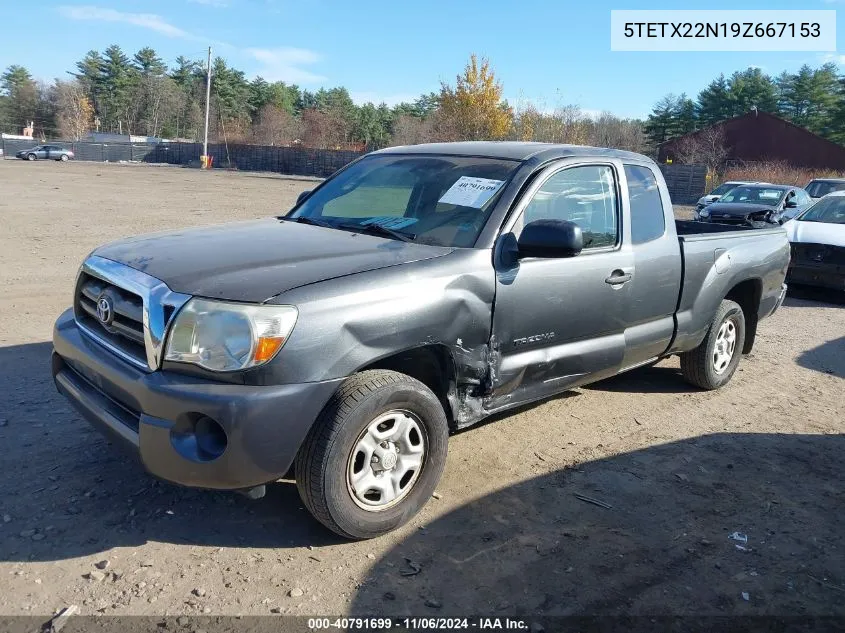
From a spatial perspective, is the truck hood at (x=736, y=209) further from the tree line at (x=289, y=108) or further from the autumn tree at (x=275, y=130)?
the autumn tree at (x=275, y=130)

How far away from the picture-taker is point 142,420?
2.98m

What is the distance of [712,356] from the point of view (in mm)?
5754

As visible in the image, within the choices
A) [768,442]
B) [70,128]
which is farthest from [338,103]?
[768,442]

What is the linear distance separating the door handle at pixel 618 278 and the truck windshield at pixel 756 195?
14.2 metres

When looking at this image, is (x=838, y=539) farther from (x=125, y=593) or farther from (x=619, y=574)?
(x=125, y=593)

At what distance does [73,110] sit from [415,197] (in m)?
112

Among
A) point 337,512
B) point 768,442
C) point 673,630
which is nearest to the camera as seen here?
point 673,630

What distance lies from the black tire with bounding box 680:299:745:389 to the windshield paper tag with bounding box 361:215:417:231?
285cm

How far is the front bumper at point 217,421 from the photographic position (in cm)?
288

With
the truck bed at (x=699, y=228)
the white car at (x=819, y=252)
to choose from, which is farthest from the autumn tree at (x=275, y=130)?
Result: the truck bed at (x=699, y=228)

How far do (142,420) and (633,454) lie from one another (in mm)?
3029

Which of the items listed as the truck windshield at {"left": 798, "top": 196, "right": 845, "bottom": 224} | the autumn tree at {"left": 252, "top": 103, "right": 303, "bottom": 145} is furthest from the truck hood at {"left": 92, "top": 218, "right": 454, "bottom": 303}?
the autumn tree at {"left": 252, "top": 103, "right": 303, "bottom": 145}

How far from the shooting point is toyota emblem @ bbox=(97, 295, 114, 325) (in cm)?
335

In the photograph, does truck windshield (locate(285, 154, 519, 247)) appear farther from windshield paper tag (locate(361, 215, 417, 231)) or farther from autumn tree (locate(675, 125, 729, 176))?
autumn tree (locate(675, 125, 729, 176))
